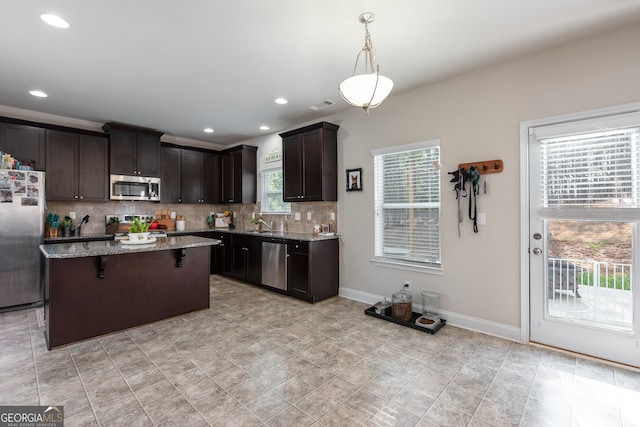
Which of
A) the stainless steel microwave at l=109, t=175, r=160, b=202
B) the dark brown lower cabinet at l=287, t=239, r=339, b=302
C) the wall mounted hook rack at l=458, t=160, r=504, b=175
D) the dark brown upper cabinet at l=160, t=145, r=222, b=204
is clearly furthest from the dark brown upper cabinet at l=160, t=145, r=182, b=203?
the wall mounted hook rack at l=458, t=160, r=504, b=175

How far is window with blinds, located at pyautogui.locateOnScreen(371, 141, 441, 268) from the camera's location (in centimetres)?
355

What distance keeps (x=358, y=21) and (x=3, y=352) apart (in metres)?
4.17

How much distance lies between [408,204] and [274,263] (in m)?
2.20

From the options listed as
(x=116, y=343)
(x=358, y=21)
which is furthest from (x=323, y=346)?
(x=358, y=21)

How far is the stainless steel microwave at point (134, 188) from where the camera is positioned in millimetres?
4945

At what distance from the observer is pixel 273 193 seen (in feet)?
18.7

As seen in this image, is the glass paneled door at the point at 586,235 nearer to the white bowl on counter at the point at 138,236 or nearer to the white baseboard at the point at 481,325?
the white baseboard at the point at 481,325

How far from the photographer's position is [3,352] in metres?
2.63

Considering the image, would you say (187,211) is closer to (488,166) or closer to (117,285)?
(117,285)

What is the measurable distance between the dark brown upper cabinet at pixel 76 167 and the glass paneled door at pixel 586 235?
5969 mm

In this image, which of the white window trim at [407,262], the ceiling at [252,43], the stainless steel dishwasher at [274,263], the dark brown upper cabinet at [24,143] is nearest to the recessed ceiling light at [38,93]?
the ceiling at [252,43]

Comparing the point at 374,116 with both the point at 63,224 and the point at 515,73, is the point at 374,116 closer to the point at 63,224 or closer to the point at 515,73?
the point at 515,73

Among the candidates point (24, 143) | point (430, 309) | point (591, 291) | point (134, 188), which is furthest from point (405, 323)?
point (24, 143)

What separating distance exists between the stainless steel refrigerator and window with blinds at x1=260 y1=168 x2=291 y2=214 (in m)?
3.24
